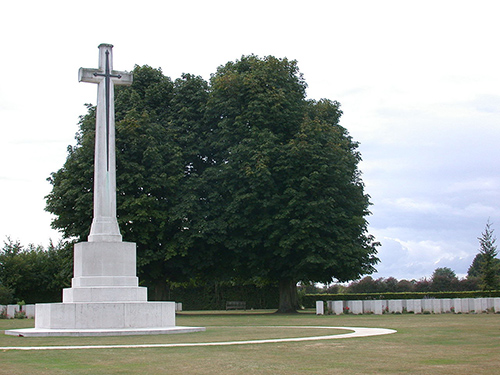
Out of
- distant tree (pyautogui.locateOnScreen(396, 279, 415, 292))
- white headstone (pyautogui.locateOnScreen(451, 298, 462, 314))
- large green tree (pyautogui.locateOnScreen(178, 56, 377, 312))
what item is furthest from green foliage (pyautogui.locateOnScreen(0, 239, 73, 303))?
distant tree (pyautogui.locateOnScreen(396, 279, 415, 292))

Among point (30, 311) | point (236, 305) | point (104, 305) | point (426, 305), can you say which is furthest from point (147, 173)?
point (236, 305)

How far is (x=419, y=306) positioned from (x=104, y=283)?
18.8 metres

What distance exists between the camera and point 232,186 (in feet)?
118

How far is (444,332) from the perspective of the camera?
1727cm

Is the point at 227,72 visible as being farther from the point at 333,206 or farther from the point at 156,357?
the point at 156,357

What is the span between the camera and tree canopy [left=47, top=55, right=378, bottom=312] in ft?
115

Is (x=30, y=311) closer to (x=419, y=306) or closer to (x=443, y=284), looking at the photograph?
(x=419, y=306)

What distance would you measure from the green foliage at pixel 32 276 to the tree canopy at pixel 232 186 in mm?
10200

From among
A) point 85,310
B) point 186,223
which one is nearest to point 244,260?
point 186,223

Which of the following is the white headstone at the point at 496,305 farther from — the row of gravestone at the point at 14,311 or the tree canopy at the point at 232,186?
the row of gravestone at the point at 14,311

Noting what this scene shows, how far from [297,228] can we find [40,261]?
857 inches

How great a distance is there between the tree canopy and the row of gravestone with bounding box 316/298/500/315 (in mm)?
2258

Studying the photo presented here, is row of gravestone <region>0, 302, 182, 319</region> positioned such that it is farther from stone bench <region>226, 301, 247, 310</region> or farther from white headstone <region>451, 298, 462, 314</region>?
white headstone <region>451, 298, 462, 314</region>

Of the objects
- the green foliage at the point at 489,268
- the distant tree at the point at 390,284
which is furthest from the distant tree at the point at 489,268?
the distant tree at the point at 390,284
